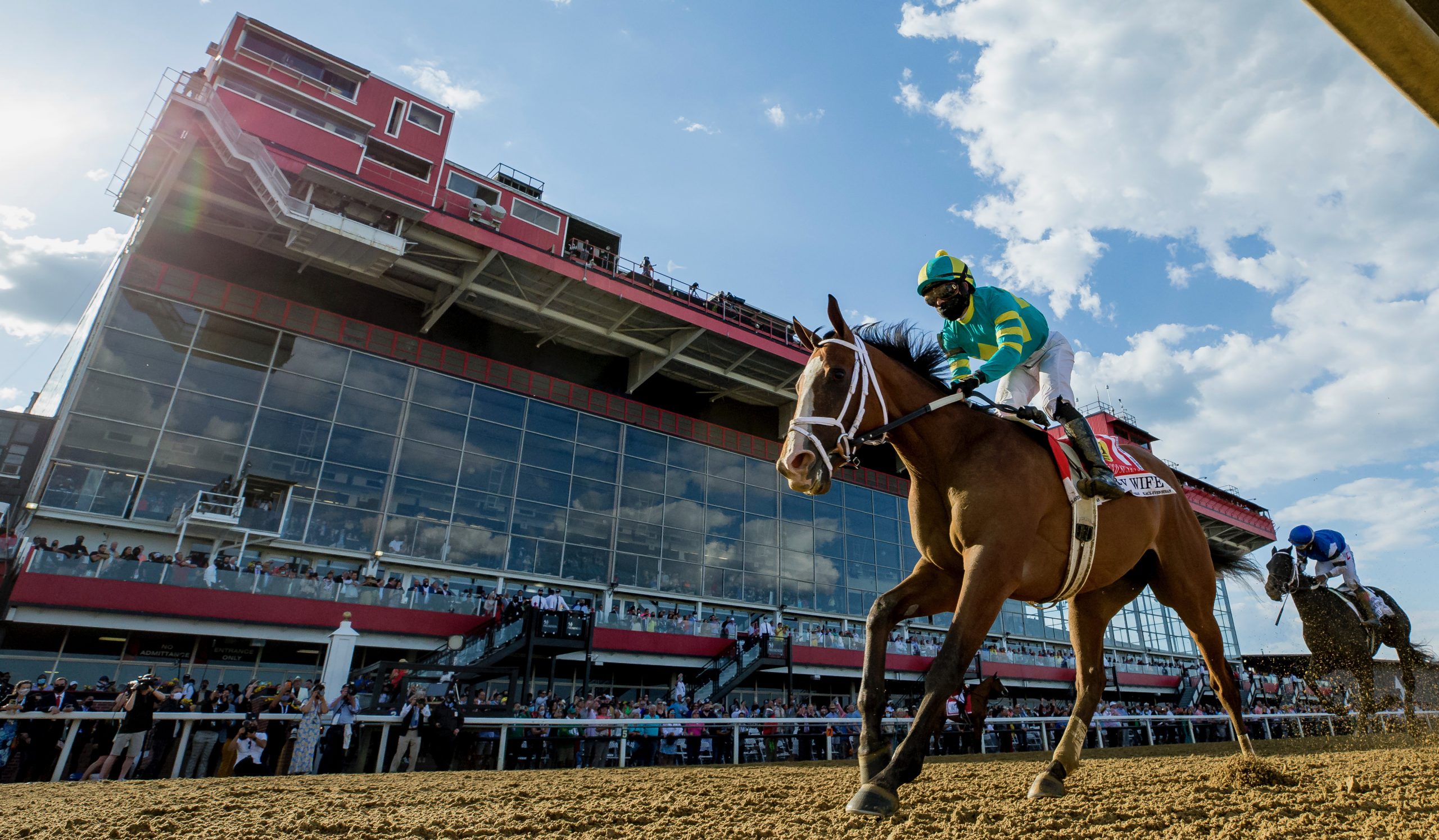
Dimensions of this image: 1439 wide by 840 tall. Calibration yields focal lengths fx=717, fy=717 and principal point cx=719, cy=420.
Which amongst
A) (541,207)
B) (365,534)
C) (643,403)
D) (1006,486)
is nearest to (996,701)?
(643,403)

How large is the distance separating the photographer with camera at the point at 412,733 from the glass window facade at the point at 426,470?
1592 cm

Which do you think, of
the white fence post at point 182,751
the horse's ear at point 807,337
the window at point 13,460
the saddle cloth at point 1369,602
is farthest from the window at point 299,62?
the saddle cloth at point 1369,602

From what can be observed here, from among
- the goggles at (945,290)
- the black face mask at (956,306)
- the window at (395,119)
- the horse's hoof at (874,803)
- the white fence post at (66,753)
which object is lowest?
the white fence post at (66,753)

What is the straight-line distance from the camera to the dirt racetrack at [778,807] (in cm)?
244

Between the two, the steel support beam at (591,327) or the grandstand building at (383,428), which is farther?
the steel support beam at (591,327)

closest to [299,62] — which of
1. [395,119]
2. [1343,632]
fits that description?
[395,119]

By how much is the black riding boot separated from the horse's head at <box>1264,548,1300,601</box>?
5822mm

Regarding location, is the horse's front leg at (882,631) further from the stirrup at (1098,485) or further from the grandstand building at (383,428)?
the grandstand building at (383,428)

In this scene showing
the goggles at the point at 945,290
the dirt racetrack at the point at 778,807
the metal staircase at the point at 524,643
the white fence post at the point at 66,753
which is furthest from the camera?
the metal staircase at the point at 524,643

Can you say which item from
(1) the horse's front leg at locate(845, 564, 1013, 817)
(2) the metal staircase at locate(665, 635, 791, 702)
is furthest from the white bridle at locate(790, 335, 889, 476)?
(2) the metal staircase at locate(665, 635, 791, 702)

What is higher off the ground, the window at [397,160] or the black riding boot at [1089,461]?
the window at [397,160]

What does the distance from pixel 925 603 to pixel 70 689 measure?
15619 mm

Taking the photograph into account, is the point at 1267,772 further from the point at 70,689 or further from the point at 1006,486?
the point at 70,689

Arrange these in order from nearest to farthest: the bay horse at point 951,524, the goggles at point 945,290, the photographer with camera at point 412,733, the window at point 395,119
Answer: the bay horse at point 951,524, the goggles at point 945,290, the photographer with camera at point 412,733, the window at point 395,119
